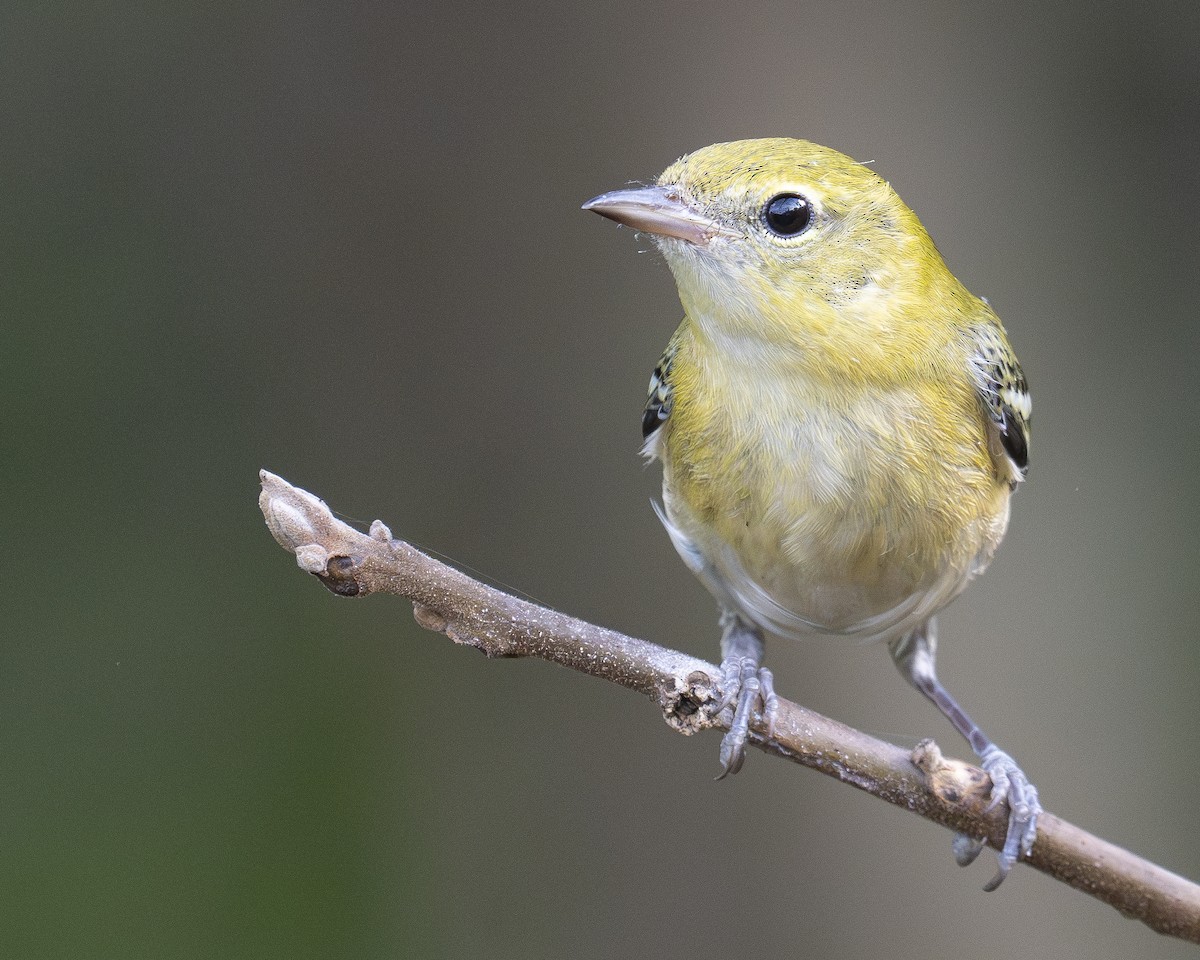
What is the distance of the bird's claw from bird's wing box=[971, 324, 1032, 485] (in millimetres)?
800

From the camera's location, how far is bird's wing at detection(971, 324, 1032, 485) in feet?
10.8

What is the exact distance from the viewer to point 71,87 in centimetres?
528

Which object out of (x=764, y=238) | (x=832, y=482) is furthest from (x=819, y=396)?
(x=764, y=238)

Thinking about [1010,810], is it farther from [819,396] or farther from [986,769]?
[819,396]

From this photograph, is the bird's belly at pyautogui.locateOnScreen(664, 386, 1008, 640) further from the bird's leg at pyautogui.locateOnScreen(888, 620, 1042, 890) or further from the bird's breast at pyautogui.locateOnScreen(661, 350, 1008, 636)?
the bird's leg at pyautogui.locateOnScreen(888, 620, 1042, 890)

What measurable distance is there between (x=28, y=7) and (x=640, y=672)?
14.5 feet

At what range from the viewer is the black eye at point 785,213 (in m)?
2.83

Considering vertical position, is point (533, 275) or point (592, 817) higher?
point (533, 275)

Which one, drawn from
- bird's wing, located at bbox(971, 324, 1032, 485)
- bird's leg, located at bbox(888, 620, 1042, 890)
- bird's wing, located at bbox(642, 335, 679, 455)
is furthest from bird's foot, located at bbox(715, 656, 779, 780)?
bird's wing, located at bbox(971, 324, 1032, 485)

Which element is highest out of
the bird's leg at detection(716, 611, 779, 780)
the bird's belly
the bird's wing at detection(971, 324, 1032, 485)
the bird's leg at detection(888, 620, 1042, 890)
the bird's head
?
the bird's head

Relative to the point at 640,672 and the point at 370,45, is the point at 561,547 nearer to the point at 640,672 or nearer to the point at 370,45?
the point at 370,45

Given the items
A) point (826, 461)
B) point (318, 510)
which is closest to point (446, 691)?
point (826, 461)

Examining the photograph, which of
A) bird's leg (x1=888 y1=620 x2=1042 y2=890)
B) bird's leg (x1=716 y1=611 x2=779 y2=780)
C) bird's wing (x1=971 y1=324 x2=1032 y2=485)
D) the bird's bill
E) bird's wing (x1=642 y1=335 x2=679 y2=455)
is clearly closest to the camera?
bird's leg (x1=716 y1=611 x2=779 y2=780)

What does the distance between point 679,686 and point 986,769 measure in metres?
1.44
